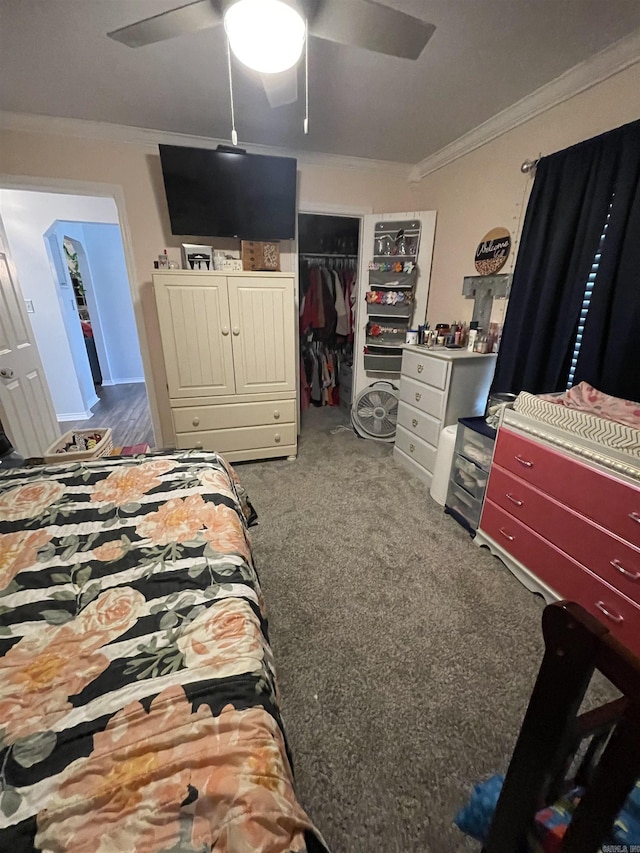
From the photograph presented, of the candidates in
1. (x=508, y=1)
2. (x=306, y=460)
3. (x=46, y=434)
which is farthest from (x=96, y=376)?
(x=508, y=1)

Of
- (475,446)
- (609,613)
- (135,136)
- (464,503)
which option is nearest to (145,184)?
(135,136)

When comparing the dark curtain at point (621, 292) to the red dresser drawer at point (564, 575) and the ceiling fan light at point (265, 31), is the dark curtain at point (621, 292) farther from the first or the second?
the ceiling fan light at point (265, 31)

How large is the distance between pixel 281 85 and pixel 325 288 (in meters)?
2.24

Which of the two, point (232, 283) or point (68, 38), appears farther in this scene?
point (232, 283)

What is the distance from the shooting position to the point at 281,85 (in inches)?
61.7

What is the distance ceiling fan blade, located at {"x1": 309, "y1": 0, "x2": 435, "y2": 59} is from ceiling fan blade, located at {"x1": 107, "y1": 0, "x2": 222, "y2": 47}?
34cm

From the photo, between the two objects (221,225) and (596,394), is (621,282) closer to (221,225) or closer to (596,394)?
(596,394)

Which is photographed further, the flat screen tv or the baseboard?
the baseboard

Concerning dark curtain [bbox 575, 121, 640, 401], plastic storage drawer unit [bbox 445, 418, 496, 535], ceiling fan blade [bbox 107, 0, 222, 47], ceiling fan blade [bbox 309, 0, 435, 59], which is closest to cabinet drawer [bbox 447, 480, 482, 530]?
plastic storage drawer unit [bbox 445, 418, 496, 535]

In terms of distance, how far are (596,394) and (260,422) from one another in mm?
2194

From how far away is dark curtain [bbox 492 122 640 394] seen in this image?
1598 millimetres

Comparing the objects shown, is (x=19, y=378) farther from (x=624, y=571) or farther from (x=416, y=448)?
(x=624, y=571)

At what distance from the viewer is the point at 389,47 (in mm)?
1224

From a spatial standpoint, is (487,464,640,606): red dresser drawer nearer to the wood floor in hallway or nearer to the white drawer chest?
the white drawer chest
